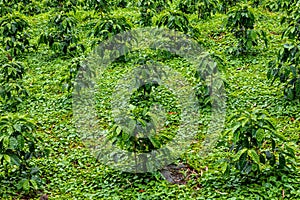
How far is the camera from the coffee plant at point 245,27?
6.65 metres

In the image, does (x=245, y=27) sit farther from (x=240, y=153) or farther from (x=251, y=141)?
(x=240, y=153)

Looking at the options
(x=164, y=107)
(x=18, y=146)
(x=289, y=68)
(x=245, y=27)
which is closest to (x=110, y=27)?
(x=164, y=107)

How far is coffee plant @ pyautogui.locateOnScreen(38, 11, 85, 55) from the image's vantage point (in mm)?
7117

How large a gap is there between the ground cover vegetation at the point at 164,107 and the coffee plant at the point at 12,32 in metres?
0.02

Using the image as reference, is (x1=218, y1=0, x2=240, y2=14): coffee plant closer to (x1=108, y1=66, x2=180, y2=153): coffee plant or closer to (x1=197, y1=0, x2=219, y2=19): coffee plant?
(x1=197, y1=0, x2=219, y2=19): coffee plant

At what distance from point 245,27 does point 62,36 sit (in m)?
3.12

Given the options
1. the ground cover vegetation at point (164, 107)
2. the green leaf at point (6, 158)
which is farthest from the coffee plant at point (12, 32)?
the green leaf at point (6, 158)

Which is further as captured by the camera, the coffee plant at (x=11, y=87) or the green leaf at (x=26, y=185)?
the coffee plant at (x=11, y=87)

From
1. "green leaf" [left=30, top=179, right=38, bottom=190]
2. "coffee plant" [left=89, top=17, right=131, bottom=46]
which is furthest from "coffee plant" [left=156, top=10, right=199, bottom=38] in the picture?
"green leaf" [left=30, top=179, right=38, bottom=190]

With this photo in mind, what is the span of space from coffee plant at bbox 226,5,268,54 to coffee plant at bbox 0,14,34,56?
140 inches

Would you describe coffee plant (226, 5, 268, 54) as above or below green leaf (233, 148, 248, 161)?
above

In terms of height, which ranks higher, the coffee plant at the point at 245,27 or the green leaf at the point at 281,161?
the coffee plant at the point at 245,27

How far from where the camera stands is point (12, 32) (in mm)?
7004

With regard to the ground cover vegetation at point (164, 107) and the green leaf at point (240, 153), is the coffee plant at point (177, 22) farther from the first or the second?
the green leaf at point (240, 153)
